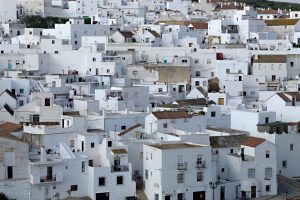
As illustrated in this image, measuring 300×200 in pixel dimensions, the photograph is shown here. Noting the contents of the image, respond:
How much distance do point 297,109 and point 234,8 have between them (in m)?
37.3

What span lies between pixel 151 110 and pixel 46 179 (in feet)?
25.5

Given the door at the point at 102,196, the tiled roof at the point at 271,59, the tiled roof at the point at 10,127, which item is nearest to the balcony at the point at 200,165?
the door at the point at 102,196

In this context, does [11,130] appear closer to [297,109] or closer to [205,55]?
[297,109]

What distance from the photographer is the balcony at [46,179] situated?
26562 mm

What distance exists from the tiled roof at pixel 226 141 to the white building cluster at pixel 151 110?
5 centimetres

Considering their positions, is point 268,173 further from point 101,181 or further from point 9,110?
point 9,110

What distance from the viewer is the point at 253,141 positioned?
2934cm

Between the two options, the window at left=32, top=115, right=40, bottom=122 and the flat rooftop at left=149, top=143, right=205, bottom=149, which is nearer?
the flat rooftop at left=149, top=143, right=205, bottom=149

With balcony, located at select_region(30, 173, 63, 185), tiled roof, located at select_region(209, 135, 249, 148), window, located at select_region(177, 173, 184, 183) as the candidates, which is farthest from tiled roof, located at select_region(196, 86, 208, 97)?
balcony, located at select_region(30, 173, 63, 185)

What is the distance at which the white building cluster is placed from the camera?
27266 mm

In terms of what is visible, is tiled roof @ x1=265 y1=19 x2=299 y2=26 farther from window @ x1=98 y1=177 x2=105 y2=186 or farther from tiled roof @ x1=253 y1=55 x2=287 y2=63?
window @ x1=98 y1=177 x2=105 y2=186

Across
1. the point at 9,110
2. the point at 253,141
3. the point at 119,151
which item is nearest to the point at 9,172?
the point at 119,151

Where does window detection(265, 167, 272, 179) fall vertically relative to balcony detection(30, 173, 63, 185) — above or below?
below

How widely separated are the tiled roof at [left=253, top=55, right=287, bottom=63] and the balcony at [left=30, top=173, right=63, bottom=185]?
735 inches
